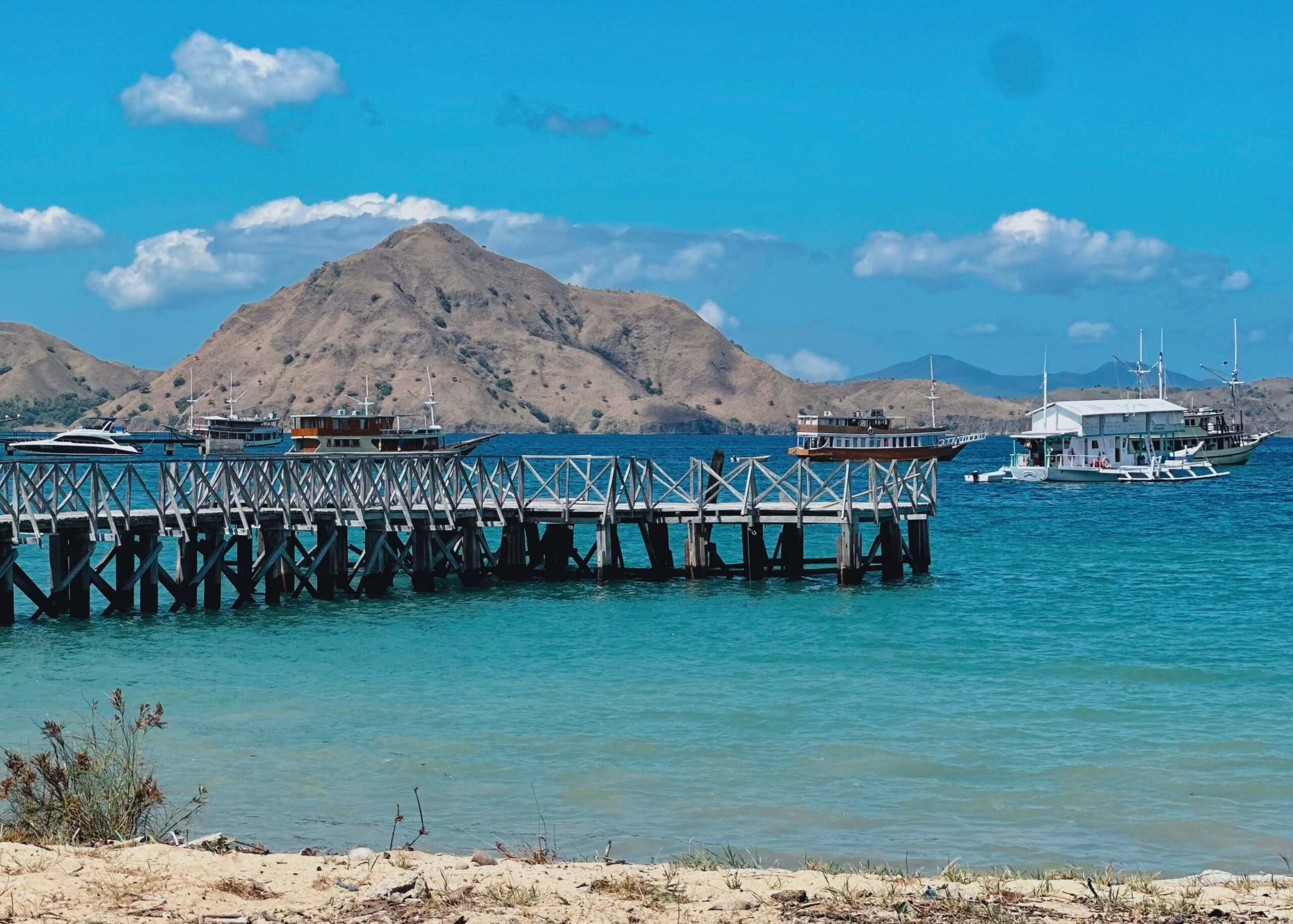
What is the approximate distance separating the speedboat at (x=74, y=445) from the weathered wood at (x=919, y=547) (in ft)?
294

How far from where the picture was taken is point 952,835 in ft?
44.6

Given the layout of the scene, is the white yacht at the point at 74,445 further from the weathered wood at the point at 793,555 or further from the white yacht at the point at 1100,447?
the weathered wood at the point at 793,555

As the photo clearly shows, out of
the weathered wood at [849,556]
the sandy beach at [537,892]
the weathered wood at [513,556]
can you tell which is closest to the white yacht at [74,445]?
the weathered wood at [513,556]

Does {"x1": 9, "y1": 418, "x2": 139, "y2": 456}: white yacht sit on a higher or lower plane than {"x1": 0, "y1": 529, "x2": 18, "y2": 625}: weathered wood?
higher

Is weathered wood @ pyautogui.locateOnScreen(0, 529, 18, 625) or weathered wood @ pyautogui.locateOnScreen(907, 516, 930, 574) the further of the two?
weathered wood @ pyautogui.locateOnScreen(907, 516, 930, 574)

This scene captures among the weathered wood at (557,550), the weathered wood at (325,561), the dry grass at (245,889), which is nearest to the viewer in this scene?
the dry grass at (245,889)

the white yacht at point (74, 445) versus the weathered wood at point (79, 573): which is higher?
the white yacht at point (74, 445)

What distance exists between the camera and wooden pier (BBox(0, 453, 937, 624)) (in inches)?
1098

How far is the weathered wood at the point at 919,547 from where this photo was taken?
35906 mm

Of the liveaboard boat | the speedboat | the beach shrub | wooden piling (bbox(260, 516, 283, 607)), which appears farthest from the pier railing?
the liveaboard boat

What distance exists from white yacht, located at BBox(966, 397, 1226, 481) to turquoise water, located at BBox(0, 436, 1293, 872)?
235 ft

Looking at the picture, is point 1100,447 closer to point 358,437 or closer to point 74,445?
point 358,437

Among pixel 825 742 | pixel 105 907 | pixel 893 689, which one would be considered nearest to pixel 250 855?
pixel 105 907

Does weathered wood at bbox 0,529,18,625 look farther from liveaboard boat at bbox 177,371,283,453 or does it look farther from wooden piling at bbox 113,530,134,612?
liveaboard boat at bbox 177,371,283,453
